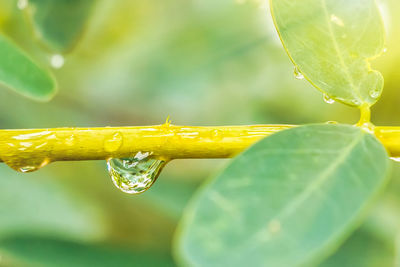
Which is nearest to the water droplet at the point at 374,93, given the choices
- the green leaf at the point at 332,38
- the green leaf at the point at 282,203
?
the green leaf at the point at 332,38

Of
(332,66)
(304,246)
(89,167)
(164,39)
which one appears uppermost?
(164,39)

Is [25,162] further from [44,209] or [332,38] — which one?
[44,209]

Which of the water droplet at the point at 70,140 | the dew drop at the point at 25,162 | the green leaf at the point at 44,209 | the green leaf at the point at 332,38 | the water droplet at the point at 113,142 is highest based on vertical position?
the green leaf at the point at 44,209

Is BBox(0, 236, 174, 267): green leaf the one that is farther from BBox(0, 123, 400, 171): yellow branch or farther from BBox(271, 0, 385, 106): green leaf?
BBox(271, 0, 385, 106): green leaf

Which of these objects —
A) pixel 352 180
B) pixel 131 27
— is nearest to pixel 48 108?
pixel 131 27

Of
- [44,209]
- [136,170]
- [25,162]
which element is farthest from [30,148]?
[44,209]

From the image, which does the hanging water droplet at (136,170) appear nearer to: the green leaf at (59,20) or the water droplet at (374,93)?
the water droplet at (374,93)

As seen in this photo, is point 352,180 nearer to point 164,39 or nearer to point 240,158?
point 240,158
